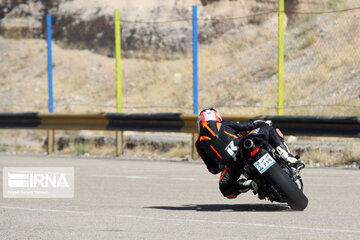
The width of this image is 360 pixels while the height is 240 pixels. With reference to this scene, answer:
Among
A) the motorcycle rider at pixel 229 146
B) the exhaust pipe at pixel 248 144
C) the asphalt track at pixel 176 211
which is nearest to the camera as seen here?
the asphalt track at pixel 176 211

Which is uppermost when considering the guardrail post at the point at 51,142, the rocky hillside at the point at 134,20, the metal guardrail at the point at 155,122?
the rocky hillside at the point at 134,20

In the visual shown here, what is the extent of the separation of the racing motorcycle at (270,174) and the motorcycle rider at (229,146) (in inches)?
4.1

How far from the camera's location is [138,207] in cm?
1080

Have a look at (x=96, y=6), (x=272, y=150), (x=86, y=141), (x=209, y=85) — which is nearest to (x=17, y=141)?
(x=86, y=141)

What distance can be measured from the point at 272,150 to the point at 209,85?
1660 centimetres

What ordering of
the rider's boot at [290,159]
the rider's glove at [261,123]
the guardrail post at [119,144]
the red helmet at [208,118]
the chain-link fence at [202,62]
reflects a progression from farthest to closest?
the chain-link fence at [202,62] → the guardrail post at [119,144] → the red helmet at [208,118] → the rider's glove at [261,123] → the rider's boot at [290,159]

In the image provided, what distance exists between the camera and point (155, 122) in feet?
60.1

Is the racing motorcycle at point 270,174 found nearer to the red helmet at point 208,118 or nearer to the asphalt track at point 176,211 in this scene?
the asphalt track at point 176,211

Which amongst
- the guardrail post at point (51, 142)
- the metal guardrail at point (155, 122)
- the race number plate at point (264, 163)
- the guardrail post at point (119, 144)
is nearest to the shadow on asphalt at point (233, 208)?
the race number plate at point (264, 163)

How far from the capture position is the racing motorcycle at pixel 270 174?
9711 millimetres

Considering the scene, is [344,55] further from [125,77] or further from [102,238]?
[102,238]

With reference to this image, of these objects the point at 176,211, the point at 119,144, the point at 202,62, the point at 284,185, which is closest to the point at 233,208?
→ the point at 176,211

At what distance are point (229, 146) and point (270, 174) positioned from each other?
2.10 feet

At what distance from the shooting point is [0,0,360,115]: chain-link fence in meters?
22.6
